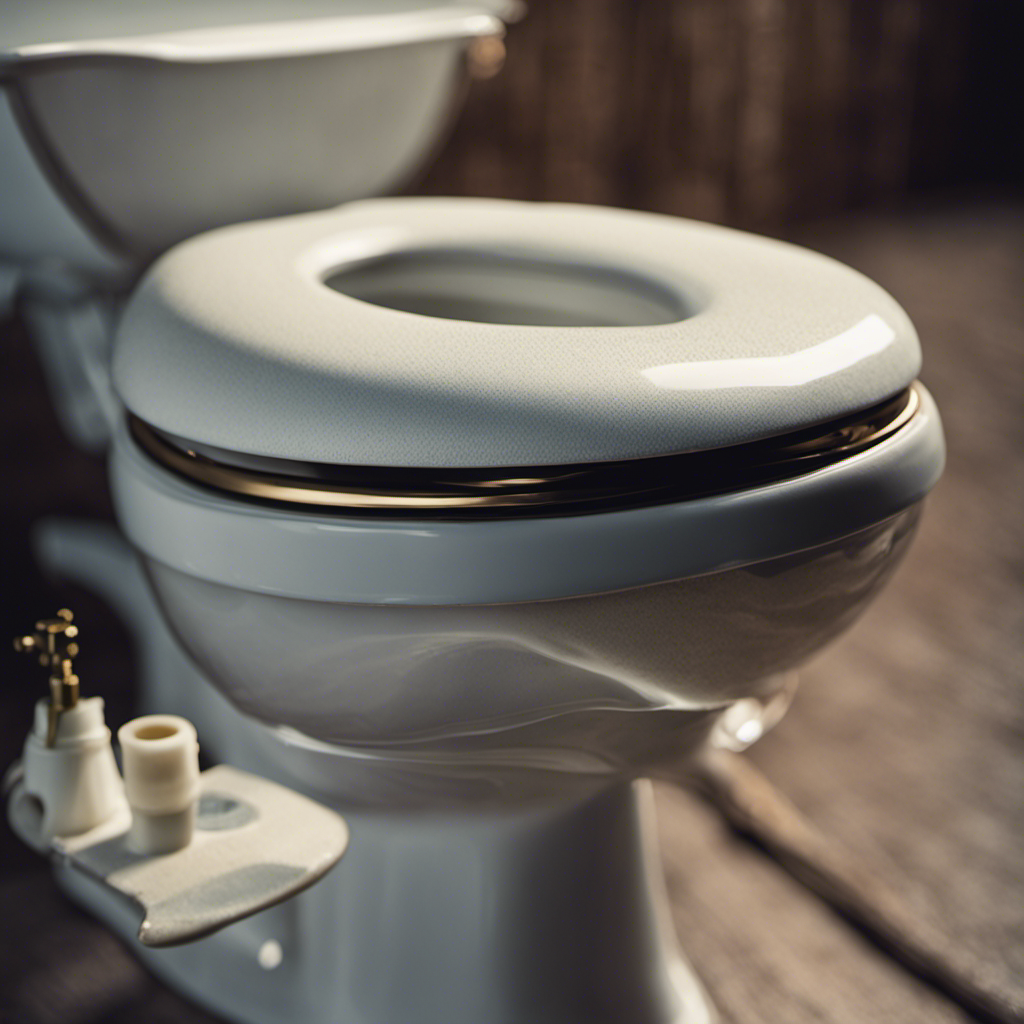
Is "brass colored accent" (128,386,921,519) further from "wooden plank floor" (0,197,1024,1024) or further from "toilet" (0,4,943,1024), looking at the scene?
"wooden plank floor" (0,197,1024,1024)

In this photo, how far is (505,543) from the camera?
1.62ft

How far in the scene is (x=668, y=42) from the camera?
7.02ft

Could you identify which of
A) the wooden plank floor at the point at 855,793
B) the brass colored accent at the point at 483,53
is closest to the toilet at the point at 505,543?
the wooden plank floor at the point at 855,793

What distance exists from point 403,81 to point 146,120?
0.78 feet

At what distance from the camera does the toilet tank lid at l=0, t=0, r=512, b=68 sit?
80 cm

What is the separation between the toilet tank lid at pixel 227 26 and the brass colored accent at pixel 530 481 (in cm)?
38

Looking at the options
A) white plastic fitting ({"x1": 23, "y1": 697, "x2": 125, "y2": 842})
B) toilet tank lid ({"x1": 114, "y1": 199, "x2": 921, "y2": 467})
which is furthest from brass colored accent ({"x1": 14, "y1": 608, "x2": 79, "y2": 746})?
toilet tank lid ({"x1": 114, "y1": 199, "x2": 921, "y2": 467})

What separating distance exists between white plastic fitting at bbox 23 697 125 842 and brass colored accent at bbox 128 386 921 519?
21 cm

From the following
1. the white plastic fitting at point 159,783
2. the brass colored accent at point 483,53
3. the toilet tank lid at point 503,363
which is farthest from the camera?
the brass colored accent at point 483,53

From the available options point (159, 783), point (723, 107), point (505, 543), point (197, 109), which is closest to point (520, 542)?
point (505, 543)

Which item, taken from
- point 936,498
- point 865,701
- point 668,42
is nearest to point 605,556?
point 865,701

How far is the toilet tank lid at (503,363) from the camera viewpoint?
50 centimetres

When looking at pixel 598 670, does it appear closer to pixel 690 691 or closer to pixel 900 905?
pixel 690 691

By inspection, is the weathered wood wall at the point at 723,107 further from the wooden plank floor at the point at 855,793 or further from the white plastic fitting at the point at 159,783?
the white plastic fitting at the point at 159,783
